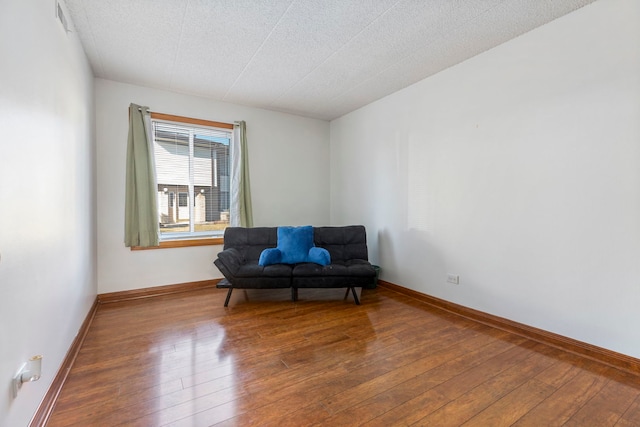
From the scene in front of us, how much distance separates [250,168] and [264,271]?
71.3 inches

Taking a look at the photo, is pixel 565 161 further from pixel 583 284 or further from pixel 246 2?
pixel 246 2

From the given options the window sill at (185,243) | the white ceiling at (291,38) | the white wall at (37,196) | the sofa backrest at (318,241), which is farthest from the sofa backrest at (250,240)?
the white ceiling at (291,38)

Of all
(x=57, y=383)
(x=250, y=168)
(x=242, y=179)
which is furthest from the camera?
(x=250, y=168)

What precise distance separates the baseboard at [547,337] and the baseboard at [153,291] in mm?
2894

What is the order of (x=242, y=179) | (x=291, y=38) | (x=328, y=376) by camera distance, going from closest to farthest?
(x=328, y=376) → (x=291, y=38) → (x=242, y=179)

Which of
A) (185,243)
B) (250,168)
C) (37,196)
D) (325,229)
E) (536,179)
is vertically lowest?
(185,243)

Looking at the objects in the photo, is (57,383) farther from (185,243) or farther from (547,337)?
(547,337)

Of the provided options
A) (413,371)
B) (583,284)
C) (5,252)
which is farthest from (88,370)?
(583,284)

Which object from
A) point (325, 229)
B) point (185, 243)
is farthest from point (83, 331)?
point (325, 229)

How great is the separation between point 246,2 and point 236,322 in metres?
2.71

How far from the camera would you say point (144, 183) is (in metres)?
3.56

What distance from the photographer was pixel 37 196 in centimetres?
151

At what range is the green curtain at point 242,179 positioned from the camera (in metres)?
4.21

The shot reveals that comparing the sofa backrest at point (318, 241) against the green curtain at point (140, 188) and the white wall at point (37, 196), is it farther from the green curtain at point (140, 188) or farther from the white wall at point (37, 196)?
the white wall at point (37, 196)
